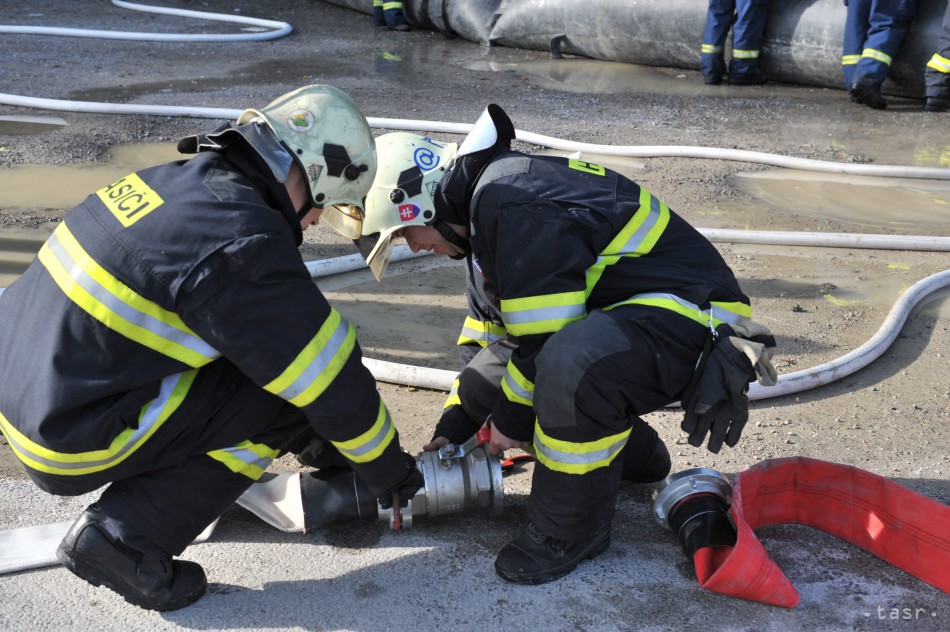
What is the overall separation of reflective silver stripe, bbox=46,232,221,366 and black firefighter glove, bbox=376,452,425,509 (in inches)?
25.2

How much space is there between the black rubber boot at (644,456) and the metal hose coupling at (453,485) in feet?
1.42

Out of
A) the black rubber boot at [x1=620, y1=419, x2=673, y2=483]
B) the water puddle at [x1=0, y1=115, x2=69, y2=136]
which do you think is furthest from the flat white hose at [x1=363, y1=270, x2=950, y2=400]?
the water puddle at [x1=0, y1=115, x2=69, y2=136]

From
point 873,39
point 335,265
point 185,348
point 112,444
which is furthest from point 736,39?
point 112,444

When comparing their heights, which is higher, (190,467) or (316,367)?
(316,367)

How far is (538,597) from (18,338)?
60.6 inches

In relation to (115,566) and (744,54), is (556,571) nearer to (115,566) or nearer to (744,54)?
(115,566)

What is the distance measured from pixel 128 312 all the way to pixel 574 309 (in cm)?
117

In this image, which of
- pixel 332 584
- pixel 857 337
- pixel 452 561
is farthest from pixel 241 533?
pixel 857 337

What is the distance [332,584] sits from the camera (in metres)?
2.61

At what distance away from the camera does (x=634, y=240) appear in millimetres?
2646

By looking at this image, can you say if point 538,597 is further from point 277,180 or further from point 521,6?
point 521,6

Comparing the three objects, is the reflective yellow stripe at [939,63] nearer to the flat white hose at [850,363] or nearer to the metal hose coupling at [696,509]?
the flat white hose at [850,363]

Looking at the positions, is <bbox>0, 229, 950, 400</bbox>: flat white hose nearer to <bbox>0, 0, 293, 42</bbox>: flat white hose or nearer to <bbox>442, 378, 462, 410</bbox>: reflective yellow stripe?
<bbox>442, 378, 462, 410</bbox>: reflective yellow stripe

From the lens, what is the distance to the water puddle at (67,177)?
5250 mm
